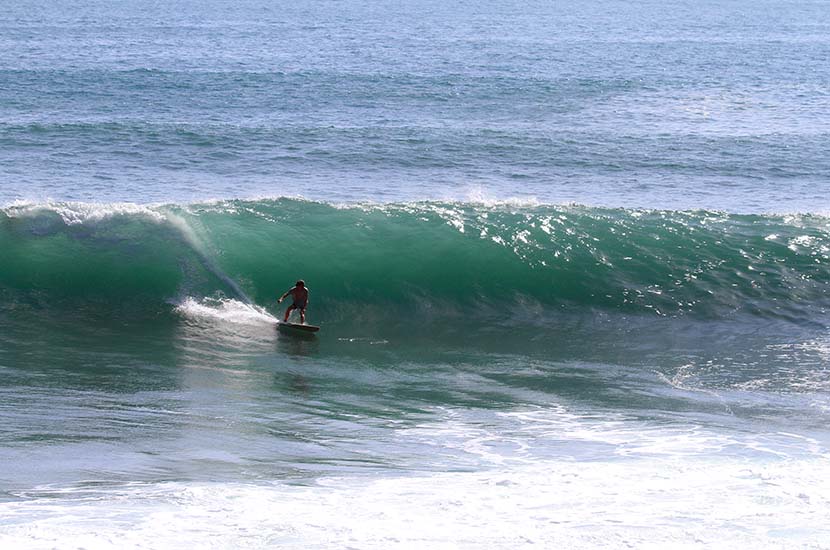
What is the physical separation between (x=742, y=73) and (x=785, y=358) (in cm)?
3488

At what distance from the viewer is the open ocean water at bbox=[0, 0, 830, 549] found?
10.1 metres

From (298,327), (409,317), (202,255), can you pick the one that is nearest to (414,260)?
(409,317)

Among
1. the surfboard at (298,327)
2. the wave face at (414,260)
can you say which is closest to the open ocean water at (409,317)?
the wave face at (414,260)

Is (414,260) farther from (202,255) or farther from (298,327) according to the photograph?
(202,255)

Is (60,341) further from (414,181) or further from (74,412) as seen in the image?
(414,181)

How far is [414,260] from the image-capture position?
19.1 metres

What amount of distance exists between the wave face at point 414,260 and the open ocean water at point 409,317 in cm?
6

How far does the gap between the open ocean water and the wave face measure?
0.06 metres

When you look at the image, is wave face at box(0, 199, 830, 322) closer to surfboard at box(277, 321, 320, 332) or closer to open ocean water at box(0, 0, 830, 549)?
open ocean water at box(0, 0, 830, 549)

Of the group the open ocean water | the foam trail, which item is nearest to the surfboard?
the open ocean water

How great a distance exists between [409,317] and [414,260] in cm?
171

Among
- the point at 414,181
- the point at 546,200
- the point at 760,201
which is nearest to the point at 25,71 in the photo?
the point at 414,181

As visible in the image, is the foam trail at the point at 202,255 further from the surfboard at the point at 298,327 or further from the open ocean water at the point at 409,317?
the surfboard at the point at 298,327

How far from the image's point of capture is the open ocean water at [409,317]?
1007cm
